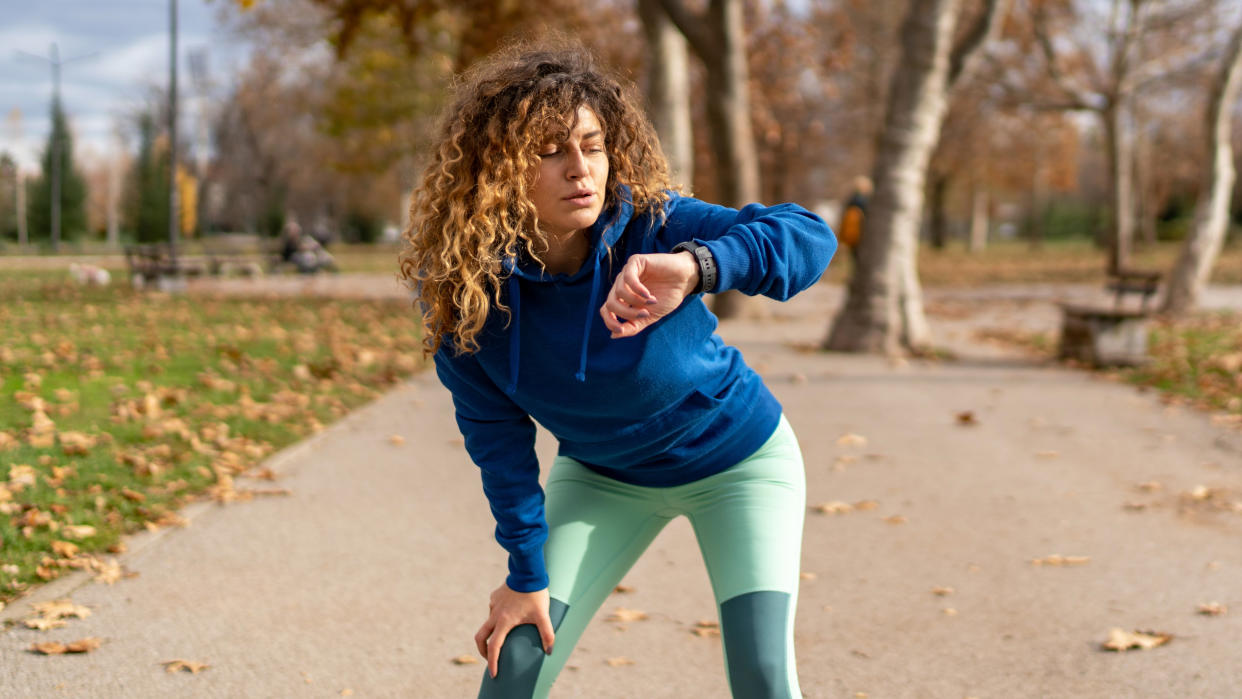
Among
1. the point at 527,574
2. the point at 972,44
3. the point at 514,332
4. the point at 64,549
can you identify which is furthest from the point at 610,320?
the point at 972,44

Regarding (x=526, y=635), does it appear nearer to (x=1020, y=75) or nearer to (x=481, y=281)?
(x=481, y=281)

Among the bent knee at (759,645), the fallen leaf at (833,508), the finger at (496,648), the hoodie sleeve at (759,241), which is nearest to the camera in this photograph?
the hoodie sleeve at (759,241)

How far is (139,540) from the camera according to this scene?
16.5ft

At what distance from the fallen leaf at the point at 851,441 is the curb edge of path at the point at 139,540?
3.53 metres

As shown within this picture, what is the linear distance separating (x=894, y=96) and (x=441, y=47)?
2258cm

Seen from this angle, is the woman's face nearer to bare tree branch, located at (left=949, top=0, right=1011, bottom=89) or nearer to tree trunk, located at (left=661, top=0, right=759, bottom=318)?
bare tree branch, located at (left=949, top=0, right=1011, bottom=89)

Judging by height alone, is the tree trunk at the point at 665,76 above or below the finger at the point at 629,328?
above

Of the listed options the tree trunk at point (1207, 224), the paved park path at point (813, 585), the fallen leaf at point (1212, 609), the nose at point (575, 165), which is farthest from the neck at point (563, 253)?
the tree trunk at point (1207, 224)

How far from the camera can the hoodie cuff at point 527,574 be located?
7.88 ft

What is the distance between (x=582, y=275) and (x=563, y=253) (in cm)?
9

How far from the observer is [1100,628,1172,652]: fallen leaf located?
388 centimetres

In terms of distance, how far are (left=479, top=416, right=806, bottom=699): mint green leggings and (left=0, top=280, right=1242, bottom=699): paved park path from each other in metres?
1.18

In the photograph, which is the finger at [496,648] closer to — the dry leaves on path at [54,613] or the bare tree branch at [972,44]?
the dry leaves on path at [54,613]

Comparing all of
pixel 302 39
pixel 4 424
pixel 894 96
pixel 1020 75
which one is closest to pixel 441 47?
pixel 302 39
